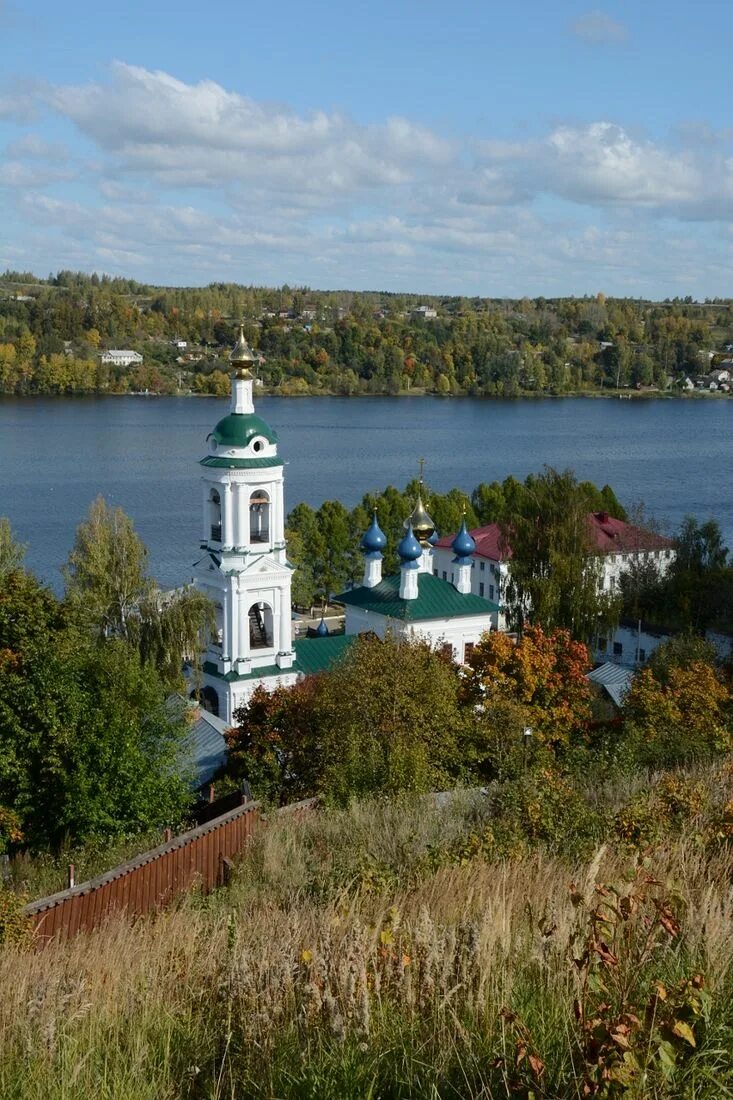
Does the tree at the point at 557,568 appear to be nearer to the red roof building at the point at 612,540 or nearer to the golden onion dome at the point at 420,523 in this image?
the golden onion dome at the point at 420,523

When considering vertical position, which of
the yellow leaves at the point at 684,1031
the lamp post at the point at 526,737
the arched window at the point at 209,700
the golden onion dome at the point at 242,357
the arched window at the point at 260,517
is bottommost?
the arched window at the point at 209,700

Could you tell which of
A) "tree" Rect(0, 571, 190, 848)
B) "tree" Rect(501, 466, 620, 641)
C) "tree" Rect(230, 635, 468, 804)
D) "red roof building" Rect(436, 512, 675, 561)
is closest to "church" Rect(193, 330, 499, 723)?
"tree" Rect(230, 635, 468, 804)

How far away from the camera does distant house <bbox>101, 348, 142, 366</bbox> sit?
84.8 metres

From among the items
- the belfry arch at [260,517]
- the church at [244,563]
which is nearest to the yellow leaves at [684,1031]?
the church at [244,563]

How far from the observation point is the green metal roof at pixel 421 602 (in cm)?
1661

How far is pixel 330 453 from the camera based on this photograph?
170 ft

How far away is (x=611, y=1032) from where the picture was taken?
2.06m

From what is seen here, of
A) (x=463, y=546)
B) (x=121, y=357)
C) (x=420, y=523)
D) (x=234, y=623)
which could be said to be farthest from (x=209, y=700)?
(x=121, y=357)

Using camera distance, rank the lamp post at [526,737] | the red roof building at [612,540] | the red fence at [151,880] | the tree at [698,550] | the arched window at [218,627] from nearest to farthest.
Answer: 1. the red fence at [151,880]
2. the lamp post at [526,737]
3. the arched window at [218,627]
4. the tree at [698,550]
5. the red roof building at [612,540]

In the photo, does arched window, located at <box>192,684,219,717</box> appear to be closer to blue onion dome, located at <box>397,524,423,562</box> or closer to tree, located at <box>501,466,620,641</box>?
blue onion dome, located at <box>397,524,423,562</box>

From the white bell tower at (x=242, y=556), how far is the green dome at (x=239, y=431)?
0.01 meters

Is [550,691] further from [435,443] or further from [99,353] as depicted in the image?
[99,353]

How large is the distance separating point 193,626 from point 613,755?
21.9 ft

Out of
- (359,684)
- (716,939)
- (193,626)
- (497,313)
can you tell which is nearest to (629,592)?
(193,626)
